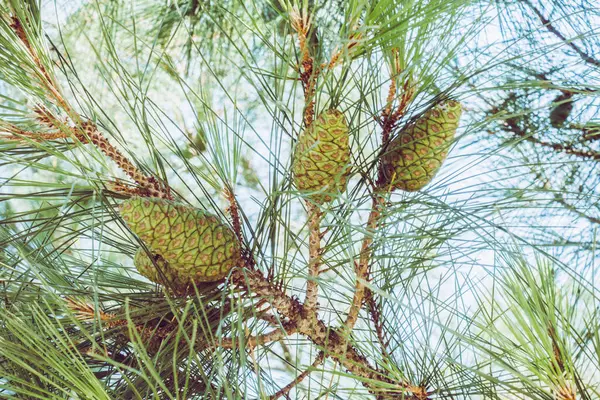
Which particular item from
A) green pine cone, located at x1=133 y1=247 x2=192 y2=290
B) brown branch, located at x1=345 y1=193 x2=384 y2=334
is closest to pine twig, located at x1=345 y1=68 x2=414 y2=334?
brown branch, located at x1=345 y1=193 x2=384 y2=334

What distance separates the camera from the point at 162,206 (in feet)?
1.41

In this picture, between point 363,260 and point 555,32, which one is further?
point 555,32

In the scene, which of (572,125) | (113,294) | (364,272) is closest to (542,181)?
(572,125)

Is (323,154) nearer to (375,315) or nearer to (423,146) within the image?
(423,146)

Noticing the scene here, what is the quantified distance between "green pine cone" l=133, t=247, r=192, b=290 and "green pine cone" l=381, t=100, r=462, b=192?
17 centimetres

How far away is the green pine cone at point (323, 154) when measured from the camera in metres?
0.42

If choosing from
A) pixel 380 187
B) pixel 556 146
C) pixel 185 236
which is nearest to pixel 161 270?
pixel 185 236

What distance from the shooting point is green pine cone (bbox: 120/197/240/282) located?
1.39ft

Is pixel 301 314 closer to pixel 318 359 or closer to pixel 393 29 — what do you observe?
pixel 318 359

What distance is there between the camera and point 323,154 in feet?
1.42

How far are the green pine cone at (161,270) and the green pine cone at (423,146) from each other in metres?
0.17

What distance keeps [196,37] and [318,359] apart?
796mm

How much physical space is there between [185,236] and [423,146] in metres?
0.17

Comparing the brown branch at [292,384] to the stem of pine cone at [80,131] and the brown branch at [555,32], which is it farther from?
the brown branch at [555,32]
